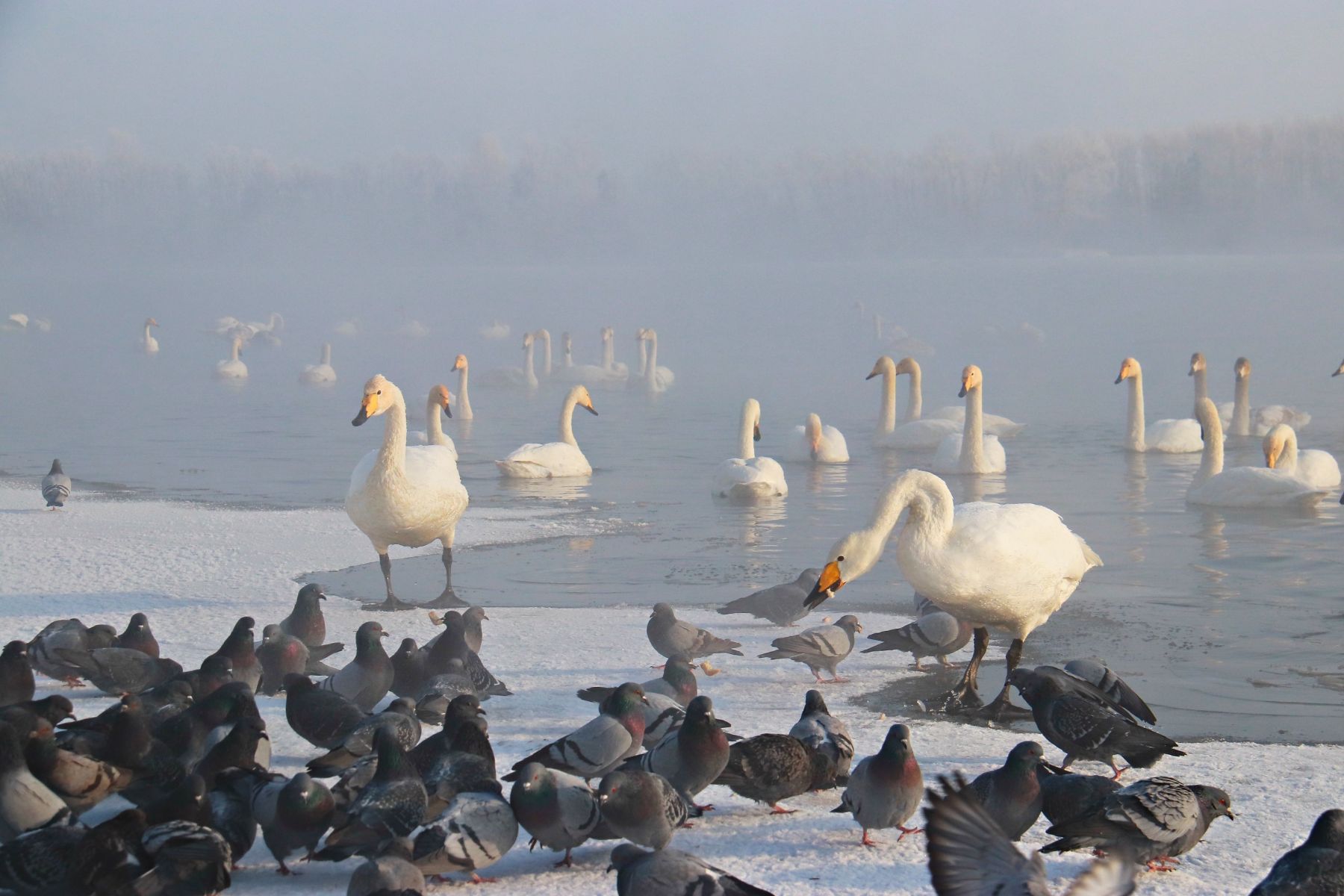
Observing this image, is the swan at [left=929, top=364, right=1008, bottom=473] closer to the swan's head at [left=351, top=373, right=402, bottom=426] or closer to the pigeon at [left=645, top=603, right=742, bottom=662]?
the swan's head at [left=351, top=373, right=402, bottom=426]

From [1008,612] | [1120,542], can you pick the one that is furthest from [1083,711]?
[1120,542]

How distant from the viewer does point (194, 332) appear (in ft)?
219

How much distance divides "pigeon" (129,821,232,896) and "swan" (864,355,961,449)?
16.9 meters

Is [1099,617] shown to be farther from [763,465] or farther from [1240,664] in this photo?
[763,465]

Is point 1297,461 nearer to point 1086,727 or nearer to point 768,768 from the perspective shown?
point 1086,727

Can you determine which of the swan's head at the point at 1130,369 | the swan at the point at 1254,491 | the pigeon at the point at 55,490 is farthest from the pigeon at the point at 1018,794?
the swan's head at the point at 1130,369

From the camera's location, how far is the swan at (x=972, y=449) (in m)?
18.2

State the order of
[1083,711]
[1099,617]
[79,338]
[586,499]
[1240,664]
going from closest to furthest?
[1083,711] < [1240,664] < [1099,617] < [586,499] < [79,338]

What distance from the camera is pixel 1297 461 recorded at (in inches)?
633

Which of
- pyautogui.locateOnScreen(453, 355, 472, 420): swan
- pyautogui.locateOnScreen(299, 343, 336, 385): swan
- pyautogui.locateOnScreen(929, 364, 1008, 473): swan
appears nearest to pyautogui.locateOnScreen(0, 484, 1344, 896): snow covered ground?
pyautogui.locateOnScreen(929, 364, 1008, 473): swan

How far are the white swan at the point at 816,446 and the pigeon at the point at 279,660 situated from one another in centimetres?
1283

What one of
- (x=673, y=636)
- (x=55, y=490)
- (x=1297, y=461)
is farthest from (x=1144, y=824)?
(x=1297, y=461)

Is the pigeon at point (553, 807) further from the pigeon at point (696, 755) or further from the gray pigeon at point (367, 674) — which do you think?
the gray pigeon at point (367, 674)

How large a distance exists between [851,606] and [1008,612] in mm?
2690
